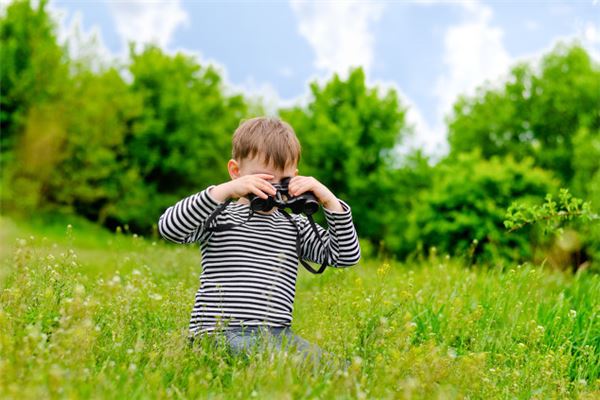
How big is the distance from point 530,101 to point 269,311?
110 ft

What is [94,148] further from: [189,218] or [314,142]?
[189,218]

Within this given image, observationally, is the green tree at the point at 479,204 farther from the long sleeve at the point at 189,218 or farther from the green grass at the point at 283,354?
the long sleeve at the point at 189,218

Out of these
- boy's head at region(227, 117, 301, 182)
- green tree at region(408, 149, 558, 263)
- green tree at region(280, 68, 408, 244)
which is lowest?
boy's head at region(227, 117, 301, 182)

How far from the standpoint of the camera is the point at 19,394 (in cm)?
233

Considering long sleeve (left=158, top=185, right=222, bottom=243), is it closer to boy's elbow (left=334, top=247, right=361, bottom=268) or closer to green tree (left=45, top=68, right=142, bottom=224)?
boy's elbow (left=334, top=247, right=361, bottom=268)

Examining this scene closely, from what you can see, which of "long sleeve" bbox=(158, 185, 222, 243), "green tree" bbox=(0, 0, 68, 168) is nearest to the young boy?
"long sleeve" bbox=(158, 185, 222, 243)

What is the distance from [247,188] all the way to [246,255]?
438 mm

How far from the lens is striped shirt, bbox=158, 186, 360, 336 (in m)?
4.07

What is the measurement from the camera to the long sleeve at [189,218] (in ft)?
13.6

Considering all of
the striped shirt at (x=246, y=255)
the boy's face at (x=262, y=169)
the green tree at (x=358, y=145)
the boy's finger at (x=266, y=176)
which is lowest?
the striped shirt at (x=246, y=255)

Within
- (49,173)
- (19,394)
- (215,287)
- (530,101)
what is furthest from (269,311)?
(530,101)

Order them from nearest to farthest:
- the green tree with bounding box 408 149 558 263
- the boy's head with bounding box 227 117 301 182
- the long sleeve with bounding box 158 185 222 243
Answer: the long sleeve with bounding box 158 185 222 243 → the boy's head with bounding box 227 117 301 182 → the green tree with bounding box 408 149 558 263

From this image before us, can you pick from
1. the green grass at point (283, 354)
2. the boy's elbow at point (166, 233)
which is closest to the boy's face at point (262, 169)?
the boy's elbow at point (166, 233)

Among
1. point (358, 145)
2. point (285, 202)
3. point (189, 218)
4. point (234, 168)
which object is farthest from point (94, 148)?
point (285, 202)
